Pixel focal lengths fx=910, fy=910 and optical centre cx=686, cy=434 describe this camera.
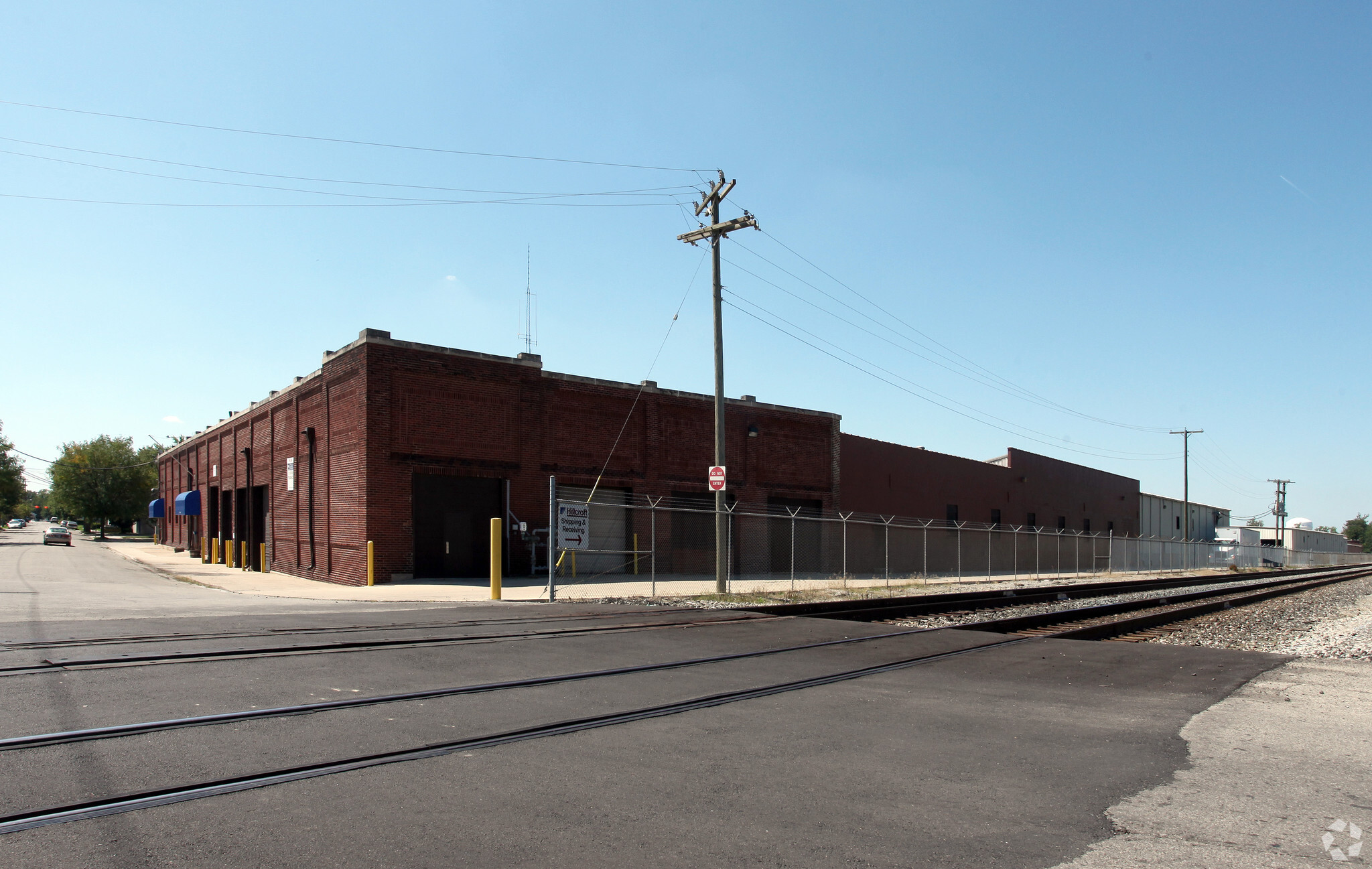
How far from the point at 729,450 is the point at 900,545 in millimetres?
11394

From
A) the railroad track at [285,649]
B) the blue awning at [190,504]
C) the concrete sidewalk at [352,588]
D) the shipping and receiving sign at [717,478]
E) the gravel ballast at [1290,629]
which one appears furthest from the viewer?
the blue awning at [190,504]

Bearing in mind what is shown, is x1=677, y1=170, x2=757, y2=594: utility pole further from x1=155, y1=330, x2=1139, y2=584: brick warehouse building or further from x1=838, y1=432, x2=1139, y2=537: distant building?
x1=838, y1=432, x2=1139, y2=537: distant building

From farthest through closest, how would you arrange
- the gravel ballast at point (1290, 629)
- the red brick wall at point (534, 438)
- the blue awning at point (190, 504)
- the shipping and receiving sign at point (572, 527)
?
the blue awning at point (190, 504) < the red brick wall at point (534, 438) < the shipping and receiving sign at point (572, 527) < the gravel ballast at point (1290, 629)

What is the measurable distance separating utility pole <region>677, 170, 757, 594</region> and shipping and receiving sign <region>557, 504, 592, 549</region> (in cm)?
409

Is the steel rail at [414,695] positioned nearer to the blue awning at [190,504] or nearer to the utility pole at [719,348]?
the utility pole at [719,348]

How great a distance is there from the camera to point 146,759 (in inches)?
218

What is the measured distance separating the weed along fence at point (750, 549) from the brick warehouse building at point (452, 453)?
0.84 metres

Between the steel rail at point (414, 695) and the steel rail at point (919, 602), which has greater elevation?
the steel rail at point (414, 695)

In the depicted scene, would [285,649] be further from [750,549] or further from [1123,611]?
[750,549]

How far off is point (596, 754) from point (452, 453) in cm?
2141

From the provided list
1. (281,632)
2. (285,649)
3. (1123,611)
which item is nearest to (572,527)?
(281,632)

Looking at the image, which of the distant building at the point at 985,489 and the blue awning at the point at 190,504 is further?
the blue awning at the point at 190,504

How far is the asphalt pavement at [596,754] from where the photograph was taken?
172 inches

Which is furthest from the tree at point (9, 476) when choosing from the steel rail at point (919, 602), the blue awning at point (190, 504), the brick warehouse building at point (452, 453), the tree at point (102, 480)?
the steel rail at point (919, 602)
